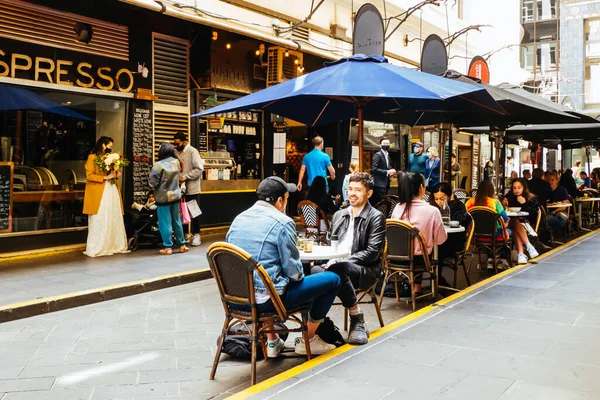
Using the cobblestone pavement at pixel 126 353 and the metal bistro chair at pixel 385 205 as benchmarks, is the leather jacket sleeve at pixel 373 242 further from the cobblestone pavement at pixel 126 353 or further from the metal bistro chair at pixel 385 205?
the metal bistro chair at pixel 385 205

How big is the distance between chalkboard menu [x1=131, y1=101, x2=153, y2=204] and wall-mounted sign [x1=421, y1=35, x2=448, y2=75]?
17.3ft

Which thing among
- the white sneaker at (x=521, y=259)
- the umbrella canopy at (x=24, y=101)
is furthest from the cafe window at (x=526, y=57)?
the umbrella canopy at (x=24, y=101)

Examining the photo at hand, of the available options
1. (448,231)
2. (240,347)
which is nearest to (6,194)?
(240,347)

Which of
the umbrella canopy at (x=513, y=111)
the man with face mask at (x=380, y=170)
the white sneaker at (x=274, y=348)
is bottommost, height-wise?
the white sneaker at (x=274, y=348)

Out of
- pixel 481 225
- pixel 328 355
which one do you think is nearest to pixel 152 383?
pixel 328 355

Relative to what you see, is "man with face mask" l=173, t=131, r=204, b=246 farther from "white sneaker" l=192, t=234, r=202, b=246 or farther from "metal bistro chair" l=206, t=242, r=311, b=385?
"metal bistro chair" l=206, t=242, r=311, b=385

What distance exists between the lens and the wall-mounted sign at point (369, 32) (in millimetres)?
9219

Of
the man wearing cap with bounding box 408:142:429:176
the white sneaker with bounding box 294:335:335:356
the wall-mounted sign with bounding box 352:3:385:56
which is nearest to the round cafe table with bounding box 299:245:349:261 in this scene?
the white sneaker with bounding box 294:335:335:356

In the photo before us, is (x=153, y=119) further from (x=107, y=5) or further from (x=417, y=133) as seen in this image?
(x=417, y=133)

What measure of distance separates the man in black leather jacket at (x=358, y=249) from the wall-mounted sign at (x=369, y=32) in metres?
4.32

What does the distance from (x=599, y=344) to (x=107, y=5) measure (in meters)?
9.17

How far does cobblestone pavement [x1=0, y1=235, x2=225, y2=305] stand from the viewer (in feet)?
23.8

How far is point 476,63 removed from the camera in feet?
51.1

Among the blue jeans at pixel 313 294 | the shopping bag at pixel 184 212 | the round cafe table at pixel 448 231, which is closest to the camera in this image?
the blue jeans at pixel 313 294
